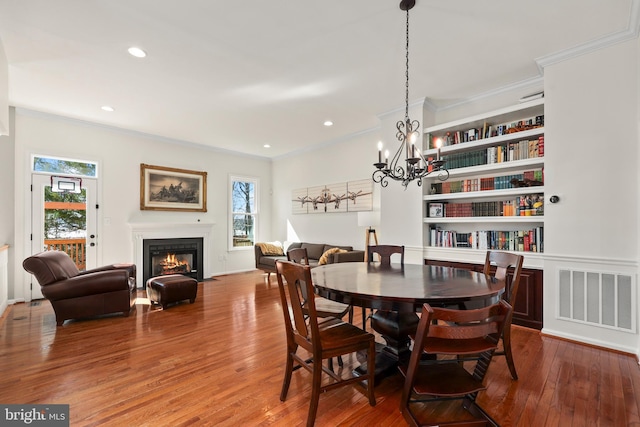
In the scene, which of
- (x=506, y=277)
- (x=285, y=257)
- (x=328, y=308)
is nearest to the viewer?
(x=506, y=277)

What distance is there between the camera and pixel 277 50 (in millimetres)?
2988

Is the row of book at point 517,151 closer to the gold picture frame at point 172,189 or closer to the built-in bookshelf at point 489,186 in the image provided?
the built-in bookshelf at point 489,186

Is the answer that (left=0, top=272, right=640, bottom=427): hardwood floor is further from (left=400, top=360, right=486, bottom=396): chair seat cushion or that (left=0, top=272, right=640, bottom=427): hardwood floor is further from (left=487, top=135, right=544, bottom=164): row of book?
(left=487, top=135, right=544, bottom=164): row of book

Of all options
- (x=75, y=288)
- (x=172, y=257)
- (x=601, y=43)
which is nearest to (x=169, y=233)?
(x=172, y=257)

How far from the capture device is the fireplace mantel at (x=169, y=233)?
17.9 feet

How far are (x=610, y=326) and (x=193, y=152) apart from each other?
6896 mm

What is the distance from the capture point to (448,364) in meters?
1.83

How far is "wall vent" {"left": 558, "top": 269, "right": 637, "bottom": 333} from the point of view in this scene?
2.72 m

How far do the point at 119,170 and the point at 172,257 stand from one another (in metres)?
1.87

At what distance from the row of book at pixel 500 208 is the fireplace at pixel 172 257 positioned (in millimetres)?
4668

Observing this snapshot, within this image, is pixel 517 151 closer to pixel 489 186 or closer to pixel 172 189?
pixel 489 186

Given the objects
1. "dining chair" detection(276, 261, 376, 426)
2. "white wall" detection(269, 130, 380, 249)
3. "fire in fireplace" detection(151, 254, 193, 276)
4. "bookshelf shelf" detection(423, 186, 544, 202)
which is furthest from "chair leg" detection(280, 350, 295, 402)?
"fire in fireplace" detection(151, 254, 193, 276)

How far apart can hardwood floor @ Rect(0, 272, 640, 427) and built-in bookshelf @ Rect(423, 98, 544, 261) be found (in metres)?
1.11

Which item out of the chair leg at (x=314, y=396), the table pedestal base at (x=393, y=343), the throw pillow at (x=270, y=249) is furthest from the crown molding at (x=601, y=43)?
the throw pillow at (x=270, y=249)
